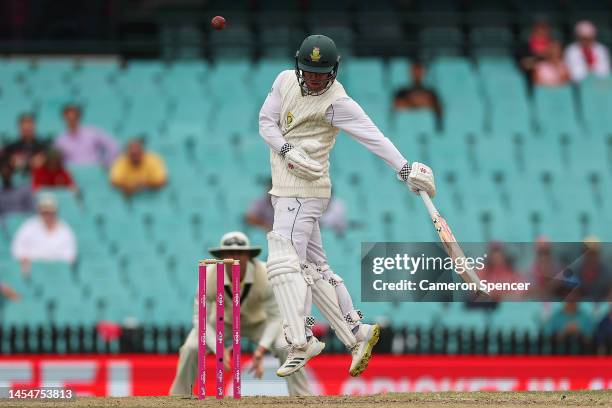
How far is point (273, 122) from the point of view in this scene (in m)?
8.06

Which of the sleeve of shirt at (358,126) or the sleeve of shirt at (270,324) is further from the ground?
the sleeve of shirt at (358,126)

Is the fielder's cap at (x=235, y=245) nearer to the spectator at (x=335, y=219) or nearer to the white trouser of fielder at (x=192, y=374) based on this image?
the white trouser of fielder at (x=192, y=374)

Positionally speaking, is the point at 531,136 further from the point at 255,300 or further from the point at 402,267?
the point at 402,267

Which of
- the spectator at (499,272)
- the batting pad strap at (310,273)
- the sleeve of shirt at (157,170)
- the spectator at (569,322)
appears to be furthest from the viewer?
the sleeve of shirt at (157,170)

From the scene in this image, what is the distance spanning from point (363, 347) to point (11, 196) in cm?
970

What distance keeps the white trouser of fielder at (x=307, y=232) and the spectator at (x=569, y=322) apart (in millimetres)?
6618

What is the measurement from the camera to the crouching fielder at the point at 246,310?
410 inches

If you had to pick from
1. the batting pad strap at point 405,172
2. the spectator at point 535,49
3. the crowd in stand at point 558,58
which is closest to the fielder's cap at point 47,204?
the crowd in stand at point 558,58

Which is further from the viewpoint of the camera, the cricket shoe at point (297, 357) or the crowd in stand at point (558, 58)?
the crowd in stand at point (558, 58)

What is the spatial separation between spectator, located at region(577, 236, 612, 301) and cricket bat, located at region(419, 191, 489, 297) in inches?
29.6

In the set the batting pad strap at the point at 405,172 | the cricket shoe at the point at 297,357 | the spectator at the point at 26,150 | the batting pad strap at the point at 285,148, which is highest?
the spectator at the point at 26,150

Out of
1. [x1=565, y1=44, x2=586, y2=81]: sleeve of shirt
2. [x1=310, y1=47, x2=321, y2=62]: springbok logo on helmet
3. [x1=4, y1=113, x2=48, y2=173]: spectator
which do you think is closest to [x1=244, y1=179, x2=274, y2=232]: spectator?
[x1=4, y1=113, x2=48, y2=173]: spectator

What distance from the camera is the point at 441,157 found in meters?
17.9

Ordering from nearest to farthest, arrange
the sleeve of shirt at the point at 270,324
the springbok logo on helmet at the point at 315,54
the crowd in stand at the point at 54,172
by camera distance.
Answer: the springbok logo on helmet at the point at 315,54
the sleeve of shirt at the point at 270,324
the crowd in stand at the point at 54,172
